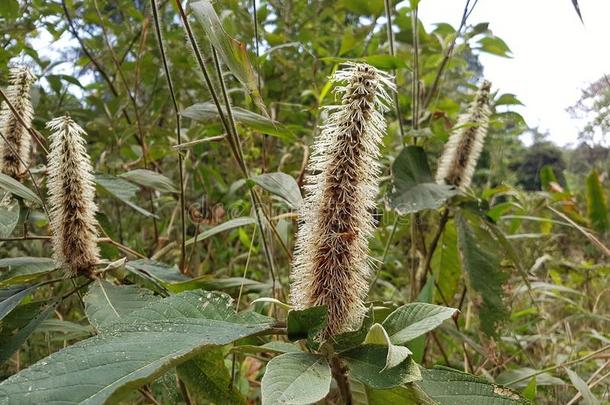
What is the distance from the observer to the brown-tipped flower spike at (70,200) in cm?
108

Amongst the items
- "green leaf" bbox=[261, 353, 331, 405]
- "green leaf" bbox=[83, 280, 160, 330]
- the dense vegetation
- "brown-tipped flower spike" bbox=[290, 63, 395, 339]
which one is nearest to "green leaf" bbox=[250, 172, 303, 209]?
the dense vegetation

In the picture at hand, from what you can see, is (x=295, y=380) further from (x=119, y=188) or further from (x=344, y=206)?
(x=119, y=188)

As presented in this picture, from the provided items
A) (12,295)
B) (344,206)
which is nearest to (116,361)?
(344,206)

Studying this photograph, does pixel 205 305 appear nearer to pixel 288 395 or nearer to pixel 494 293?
pixel 288 395

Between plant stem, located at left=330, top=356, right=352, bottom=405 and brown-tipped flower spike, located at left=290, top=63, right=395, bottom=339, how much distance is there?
46 mm

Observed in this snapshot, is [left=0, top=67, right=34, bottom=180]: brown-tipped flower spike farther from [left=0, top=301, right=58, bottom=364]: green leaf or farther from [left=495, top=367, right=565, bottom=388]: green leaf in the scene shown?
[left=495, top=367, right=565, bottom=388]: green leaf

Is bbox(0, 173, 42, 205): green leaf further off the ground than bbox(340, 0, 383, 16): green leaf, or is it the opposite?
bbox(340, 0, 383, 16): green leaf

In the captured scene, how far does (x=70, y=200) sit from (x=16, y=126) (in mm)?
377

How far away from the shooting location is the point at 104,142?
2.55 metres

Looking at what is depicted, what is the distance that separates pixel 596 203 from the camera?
1946 mm

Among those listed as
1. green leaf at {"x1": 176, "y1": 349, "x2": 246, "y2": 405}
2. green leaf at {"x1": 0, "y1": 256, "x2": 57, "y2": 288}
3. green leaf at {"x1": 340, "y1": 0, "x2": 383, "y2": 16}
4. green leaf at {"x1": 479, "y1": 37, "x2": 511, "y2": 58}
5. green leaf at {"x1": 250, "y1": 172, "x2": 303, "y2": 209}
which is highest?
green leaf at {"x1": 340, "y1": 0, "x2": 383, "y2": 16}

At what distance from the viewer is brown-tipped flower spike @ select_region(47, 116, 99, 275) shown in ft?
3.55

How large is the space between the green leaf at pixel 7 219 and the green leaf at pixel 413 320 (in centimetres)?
79

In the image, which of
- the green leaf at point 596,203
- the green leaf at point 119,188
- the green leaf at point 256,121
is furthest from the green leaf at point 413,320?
the green leaf at point 596,203
